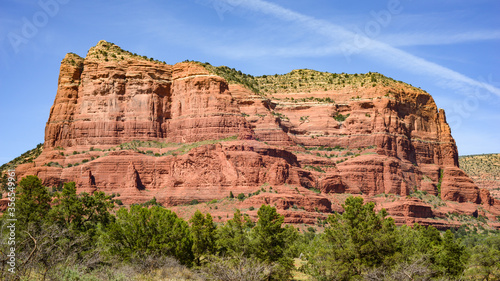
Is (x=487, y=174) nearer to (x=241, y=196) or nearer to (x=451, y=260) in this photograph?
(x=241, y=196)

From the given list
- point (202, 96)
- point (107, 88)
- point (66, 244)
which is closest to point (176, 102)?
point (202, 96)

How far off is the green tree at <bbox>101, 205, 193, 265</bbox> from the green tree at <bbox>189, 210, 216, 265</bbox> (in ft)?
7.09

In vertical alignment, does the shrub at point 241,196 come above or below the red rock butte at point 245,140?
below

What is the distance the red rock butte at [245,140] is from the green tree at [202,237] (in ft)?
116

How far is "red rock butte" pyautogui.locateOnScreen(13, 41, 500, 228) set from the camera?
342 ft

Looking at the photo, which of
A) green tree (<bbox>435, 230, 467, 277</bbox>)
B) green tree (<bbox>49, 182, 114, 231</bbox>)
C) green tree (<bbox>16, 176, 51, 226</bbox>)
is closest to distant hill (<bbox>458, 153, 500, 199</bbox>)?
green tree (<bbox>435, 230, 467, 277</bbox>)

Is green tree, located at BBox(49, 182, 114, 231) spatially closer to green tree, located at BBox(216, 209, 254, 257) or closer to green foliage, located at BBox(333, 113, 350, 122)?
green tree, located at BBox(216, 209, 254, 257)

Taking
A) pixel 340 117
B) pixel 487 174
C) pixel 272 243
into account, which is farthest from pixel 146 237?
pixel 487 174

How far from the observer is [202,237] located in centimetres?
5816

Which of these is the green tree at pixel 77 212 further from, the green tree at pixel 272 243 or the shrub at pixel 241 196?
the shrub at pixel 241 196

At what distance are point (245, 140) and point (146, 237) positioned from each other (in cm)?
5766

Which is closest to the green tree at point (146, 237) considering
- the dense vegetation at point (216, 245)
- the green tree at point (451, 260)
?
the dense vegetation at point (216, 245)

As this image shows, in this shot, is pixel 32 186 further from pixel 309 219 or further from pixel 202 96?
pixel 202 96

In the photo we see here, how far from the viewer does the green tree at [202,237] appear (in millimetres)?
57188
